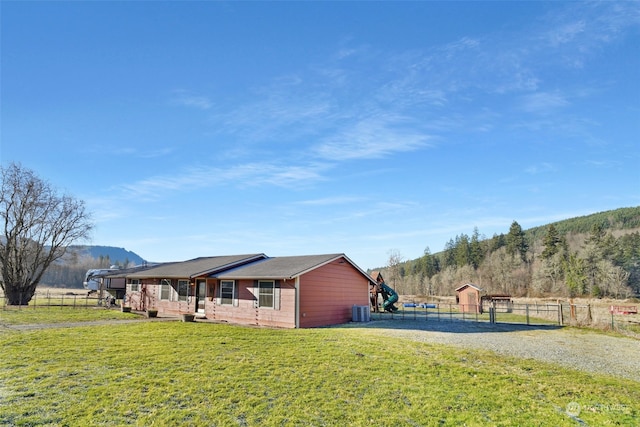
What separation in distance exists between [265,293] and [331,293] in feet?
12.2

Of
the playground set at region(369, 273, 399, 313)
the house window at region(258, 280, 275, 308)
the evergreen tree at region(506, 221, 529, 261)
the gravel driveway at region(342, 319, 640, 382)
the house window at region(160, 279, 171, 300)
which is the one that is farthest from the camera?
the evergreen tree at region(506, 221, 529, 261)

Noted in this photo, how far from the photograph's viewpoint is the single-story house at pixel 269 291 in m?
19.0

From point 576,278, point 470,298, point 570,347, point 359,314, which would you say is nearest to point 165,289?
point 359,314

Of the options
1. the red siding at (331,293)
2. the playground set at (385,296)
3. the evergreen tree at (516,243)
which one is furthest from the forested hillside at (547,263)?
the red siding at (331,293)

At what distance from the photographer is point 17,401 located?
660 centimetres

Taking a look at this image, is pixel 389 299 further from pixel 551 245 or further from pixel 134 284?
pixel 551 245

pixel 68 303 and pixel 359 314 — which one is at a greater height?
pixel 359 314

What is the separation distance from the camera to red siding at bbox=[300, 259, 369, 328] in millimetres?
19125

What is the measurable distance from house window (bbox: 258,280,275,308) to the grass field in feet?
24.3

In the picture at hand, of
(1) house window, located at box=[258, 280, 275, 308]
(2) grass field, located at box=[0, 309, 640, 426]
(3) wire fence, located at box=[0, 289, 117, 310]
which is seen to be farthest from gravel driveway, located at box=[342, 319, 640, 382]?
(3) wire fence, located at box=[0, 289, 117, 310]

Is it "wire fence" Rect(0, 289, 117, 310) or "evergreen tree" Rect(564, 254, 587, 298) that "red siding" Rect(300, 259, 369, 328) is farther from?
"evergreen tree" Rect(564, 254, 587, 298)

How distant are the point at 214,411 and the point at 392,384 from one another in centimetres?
368

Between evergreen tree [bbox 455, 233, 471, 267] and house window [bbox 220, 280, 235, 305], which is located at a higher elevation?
evergreen tree [bbox 455, 233, 471, 267]

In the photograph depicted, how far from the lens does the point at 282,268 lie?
808 inches
